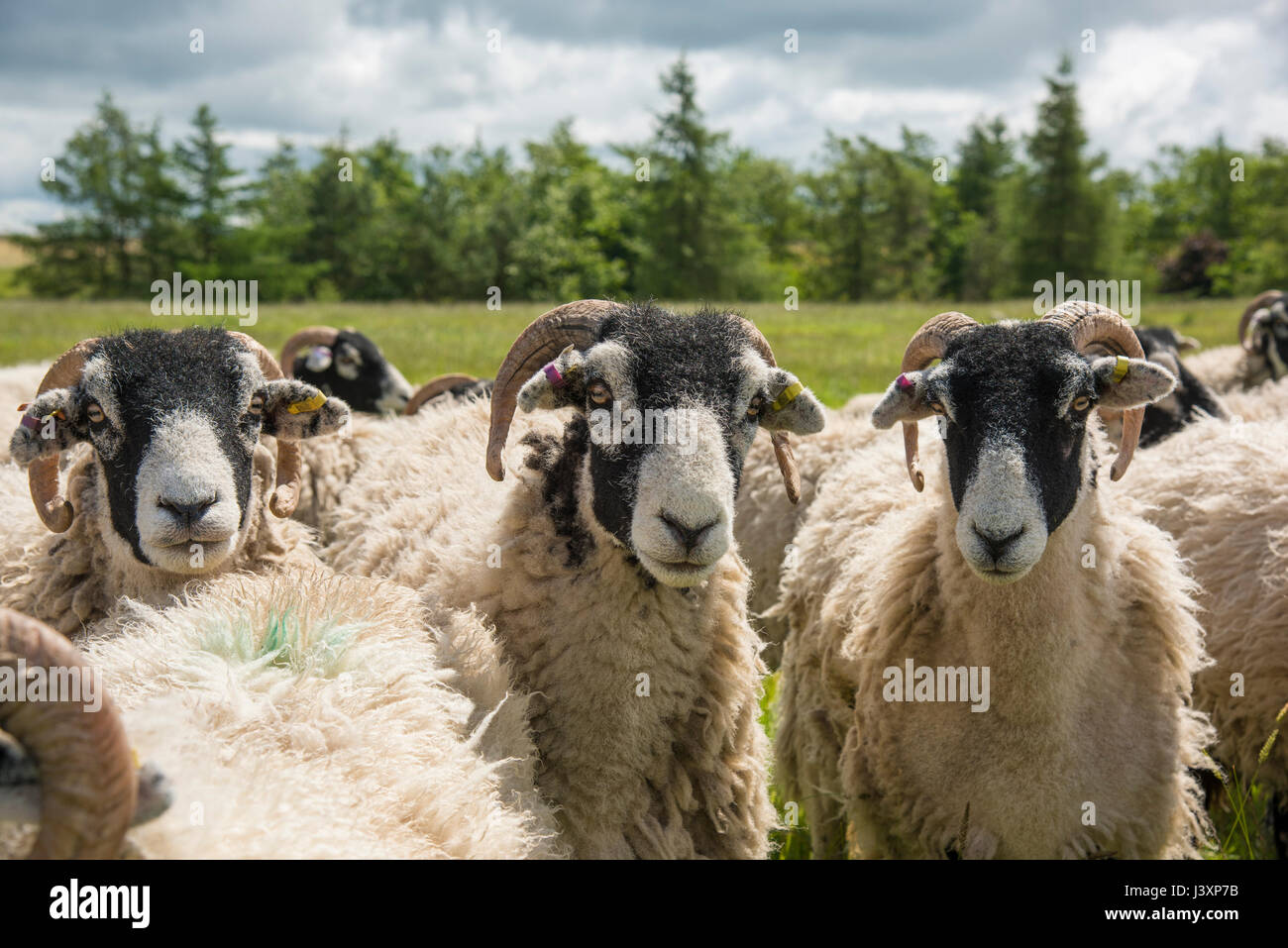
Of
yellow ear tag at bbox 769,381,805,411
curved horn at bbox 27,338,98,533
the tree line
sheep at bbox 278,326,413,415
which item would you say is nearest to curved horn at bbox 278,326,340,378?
sheep at bbox 278,326,413,415

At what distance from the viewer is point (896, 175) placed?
56688 mm

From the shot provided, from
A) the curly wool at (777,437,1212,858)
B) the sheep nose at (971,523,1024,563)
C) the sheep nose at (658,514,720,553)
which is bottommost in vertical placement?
the curly wool at (777,437,1212,858)

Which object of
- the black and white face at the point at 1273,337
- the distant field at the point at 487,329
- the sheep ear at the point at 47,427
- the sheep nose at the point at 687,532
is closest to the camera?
the sheep nose at the point at 687,532

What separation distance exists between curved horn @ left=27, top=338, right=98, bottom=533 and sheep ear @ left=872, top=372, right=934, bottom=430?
3.09 meters

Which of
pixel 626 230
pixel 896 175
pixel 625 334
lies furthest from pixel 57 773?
pixel 896 175

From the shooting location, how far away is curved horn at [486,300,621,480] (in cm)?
363

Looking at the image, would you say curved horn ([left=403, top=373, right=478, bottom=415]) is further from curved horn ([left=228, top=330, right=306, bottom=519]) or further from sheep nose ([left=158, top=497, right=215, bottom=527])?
sheep nose ([left=158, top=497, right=215, bottom=527])

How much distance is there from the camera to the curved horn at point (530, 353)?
3.63 metres

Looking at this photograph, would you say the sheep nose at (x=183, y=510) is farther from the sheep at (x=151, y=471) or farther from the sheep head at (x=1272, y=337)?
the sheep head at (x=1272, y=337)

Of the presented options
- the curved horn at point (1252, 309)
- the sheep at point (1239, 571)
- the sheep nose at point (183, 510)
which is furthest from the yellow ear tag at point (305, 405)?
the curved horn at point (1252, 309)

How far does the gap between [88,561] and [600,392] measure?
91.0 inches
